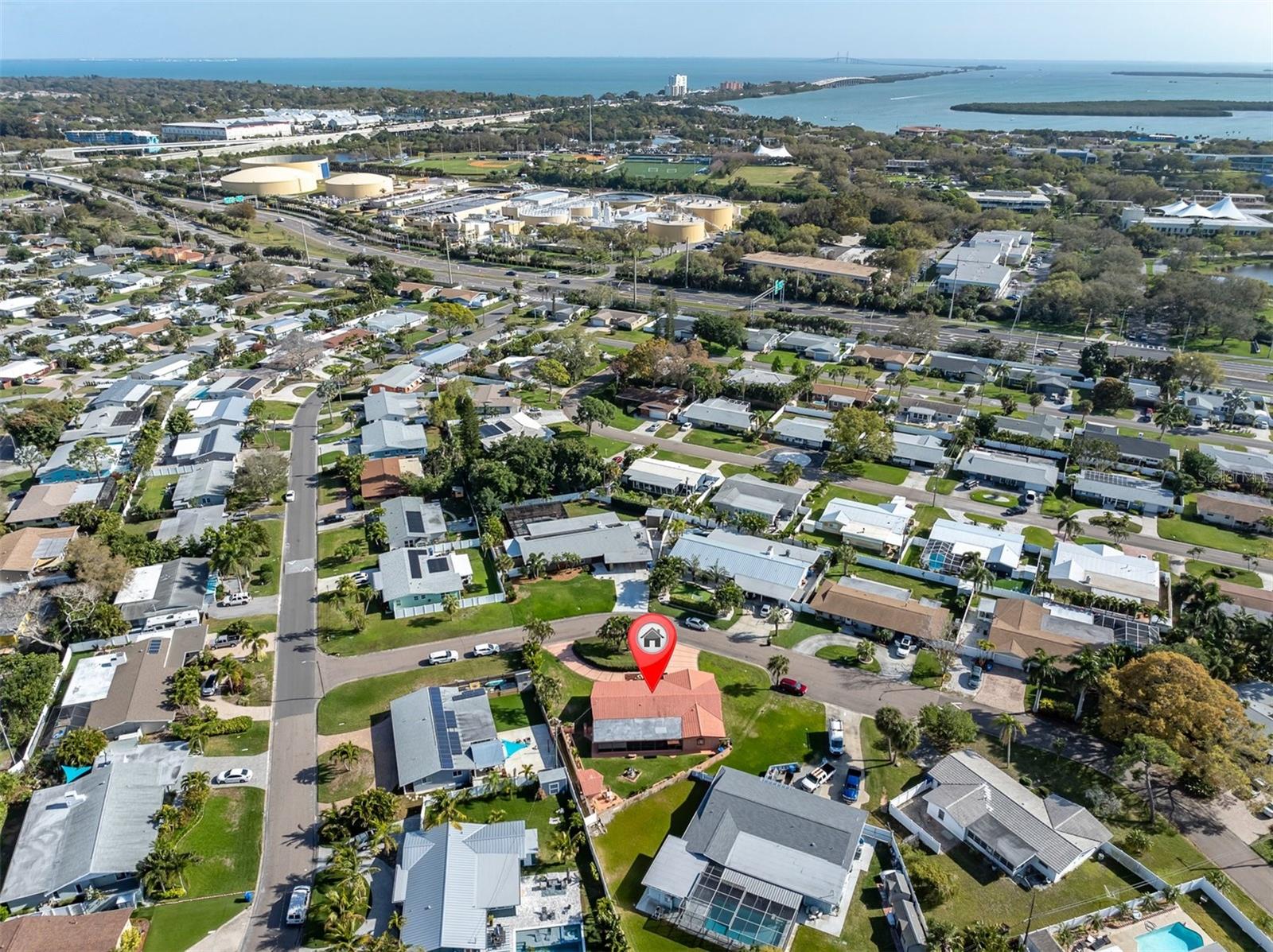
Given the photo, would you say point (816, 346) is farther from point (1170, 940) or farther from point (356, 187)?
point (356, 187)

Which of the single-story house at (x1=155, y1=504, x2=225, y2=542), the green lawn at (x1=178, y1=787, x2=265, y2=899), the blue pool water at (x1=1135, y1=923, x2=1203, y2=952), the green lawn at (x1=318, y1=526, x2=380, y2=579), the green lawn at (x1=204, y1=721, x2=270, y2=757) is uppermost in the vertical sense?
the single-story house at (x1=155, y1=504, x2=225, y2=542)

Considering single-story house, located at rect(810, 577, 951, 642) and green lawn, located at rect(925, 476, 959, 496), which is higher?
single-story house, located at rect(810, 577, 951, 642)

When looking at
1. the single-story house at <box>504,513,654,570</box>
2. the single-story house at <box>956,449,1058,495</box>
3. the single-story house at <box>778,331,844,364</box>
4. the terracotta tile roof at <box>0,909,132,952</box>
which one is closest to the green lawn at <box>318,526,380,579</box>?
the single-story house at <box>504,513,654,570</box>

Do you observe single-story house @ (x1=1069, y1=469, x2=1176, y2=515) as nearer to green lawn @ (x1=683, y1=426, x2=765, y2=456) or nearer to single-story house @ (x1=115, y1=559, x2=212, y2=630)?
green lawn @ (x1=683, y1=426, x2=765, y2=456)

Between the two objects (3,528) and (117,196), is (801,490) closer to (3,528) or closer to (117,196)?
(3,528)

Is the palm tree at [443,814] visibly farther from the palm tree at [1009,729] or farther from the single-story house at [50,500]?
the single-story house at [50,500]

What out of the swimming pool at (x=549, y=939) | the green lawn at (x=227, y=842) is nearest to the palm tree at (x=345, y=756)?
the green lawn at (x=227, y=842)

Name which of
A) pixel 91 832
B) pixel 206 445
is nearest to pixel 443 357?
pixel 206 445
